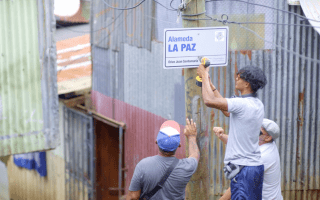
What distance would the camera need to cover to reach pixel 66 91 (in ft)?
34.1

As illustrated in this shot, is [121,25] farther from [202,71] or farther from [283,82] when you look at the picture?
[202,71]

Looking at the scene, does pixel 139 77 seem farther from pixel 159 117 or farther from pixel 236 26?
pixel 236 26

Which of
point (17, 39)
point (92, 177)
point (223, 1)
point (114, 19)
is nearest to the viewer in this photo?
point (17, 39)

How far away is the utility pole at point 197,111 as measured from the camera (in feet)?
13.3

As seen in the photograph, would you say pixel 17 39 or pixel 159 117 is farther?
pixel 159 117

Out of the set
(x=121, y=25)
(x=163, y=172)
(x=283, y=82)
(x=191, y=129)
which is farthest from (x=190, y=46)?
(x=121, y=25)

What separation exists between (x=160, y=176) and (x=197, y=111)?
2.68 feet

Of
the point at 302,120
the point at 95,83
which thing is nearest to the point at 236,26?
the point at 302,120

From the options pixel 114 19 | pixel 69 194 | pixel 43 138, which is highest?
pixel 114 19

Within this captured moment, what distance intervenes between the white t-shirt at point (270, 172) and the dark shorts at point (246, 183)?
272 mm

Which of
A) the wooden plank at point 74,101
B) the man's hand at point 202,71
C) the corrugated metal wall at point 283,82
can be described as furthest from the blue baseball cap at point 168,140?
the wooden plank at point 74,101

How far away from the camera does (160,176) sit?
3.69 meters

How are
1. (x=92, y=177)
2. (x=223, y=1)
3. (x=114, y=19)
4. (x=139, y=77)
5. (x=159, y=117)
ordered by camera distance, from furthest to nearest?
(x=92, y=177) < (x=114, y=19) < (x=139, y=77) < (x=159, y=117) < (x=223, y=1)

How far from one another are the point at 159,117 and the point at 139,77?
1.10 m
